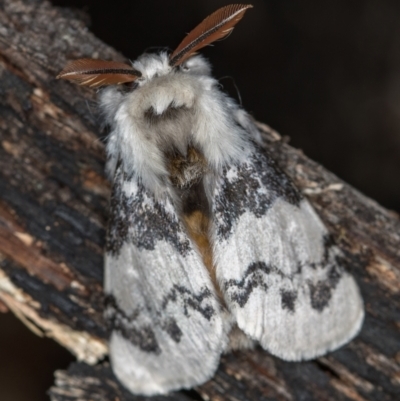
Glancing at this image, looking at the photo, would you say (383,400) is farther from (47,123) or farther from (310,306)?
(47,123)

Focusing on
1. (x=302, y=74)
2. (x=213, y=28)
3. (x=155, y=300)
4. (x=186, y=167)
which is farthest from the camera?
(x=302, y=74)

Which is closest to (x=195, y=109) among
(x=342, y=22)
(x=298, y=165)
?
(x=298, y=165)

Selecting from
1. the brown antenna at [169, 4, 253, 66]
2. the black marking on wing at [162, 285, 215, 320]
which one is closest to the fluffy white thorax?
the brown antenna at [169, 4, 253, 66]

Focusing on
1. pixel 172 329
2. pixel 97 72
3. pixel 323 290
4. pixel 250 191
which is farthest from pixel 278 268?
pixel 97 72

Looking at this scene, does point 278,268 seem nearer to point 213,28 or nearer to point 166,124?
point 166,124

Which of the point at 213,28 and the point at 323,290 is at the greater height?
the point at 213,28

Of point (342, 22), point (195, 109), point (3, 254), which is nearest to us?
point (195, 109)

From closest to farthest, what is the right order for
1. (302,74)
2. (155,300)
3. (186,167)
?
(186,167), (155,300), (302,74)

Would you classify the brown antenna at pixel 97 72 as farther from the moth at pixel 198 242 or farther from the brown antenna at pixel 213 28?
the brown antenna at pixel 213 28

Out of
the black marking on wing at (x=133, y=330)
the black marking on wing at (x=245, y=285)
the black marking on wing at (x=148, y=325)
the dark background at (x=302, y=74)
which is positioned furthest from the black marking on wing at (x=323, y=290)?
the dark background at (x=302, y=74)
